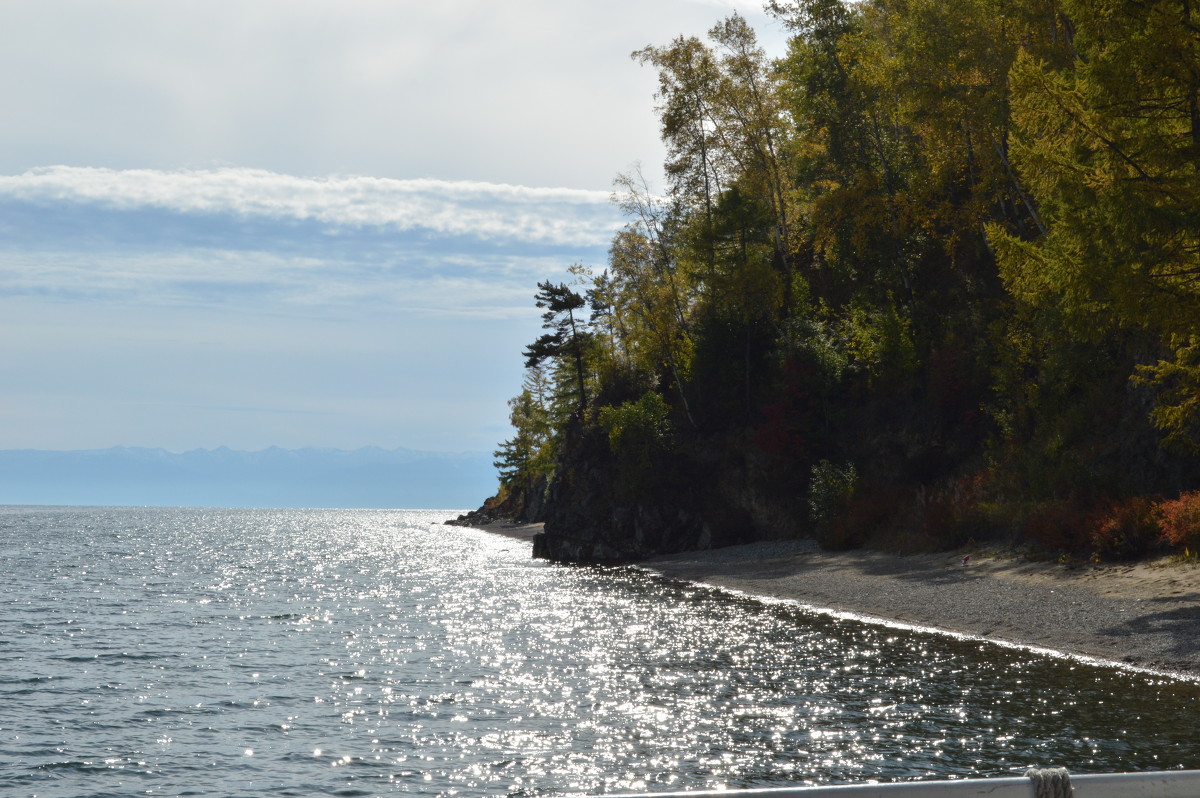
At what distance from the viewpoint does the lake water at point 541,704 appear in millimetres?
12789

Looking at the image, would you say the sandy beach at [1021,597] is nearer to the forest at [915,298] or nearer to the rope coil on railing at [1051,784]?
the forest at [915,298]

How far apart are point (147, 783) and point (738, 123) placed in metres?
45.3

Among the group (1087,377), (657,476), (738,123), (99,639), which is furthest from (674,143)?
(99,639)

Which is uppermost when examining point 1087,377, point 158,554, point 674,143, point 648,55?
point 648,55

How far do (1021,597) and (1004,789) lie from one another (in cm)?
2250

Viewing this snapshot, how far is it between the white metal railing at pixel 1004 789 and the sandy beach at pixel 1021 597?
50.7 feet

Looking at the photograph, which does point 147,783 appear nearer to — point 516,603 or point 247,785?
point 247,785

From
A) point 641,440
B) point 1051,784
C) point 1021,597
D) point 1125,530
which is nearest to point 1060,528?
point 1125,530

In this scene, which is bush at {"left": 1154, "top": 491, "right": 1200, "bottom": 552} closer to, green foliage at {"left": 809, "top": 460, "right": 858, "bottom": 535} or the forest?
the forest

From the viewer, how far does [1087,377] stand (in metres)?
30.5

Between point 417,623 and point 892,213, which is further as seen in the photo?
point 892,213

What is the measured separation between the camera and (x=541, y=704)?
1734 centimetres

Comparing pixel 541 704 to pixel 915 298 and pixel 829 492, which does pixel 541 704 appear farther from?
pixel 915 298

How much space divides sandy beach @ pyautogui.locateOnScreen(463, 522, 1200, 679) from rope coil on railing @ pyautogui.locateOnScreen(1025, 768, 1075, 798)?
15.6m
